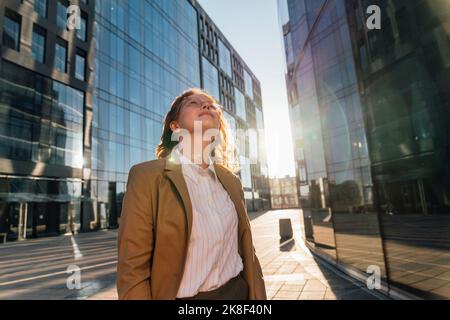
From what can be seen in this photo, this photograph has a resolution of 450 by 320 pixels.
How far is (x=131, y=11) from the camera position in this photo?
30469mm

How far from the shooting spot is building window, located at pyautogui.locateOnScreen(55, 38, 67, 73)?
2321 centimetres

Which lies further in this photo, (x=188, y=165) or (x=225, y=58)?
(x=225, y=58)

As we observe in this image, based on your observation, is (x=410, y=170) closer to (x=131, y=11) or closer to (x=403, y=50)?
(x=403, y=50)

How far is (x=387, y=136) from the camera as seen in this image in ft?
17.4

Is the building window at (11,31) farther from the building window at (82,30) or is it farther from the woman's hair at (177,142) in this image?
the woman's hair at (177,142)

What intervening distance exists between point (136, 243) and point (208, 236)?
0.37 meters

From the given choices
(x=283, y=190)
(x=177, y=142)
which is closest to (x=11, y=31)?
(x=177, y=142)

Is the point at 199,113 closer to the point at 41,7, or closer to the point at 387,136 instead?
the point at 387,136

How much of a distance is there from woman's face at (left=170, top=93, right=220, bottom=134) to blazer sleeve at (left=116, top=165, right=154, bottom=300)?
1.61 feet

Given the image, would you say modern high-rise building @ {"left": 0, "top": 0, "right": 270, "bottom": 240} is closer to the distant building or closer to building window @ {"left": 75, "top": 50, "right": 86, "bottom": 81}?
building window @ {"left": 75, "top": 50, "right": 86, "bottom": 81}

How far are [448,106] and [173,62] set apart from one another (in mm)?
36920

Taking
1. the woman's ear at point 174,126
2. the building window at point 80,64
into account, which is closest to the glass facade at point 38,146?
the building window at point 80,64
